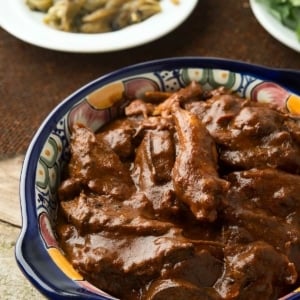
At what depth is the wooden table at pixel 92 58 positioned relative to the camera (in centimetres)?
270

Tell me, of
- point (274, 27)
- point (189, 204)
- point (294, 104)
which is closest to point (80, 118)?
point (189, 204)

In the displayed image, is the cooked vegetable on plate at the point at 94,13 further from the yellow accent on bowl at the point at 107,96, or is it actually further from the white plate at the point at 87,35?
the yellow accent on bowl at the point at 107,96

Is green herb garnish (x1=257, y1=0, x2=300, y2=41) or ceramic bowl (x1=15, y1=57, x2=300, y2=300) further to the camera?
green herb garnish (x1=257, y1=0, x2=300, y2=41)

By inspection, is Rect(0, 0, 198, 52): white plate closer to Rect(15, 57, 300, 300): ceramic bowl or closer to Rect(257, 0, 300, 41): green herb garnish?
Rect(257, 0, 300, 41): green herb garnish

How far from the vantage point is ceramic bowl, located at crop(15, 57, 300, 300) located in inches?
66.5

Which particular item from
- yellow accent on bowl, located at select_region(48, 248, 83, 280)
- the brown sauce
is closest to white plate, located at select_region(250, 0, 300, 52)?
A: the brown sauce

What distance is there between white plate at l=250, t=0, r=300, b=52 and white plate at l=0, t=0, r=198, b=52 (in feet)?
1.03

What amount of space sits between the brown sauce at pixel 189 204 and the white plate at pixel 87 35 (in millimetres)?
874

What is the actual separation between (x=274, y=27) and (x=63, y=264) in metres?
1.73

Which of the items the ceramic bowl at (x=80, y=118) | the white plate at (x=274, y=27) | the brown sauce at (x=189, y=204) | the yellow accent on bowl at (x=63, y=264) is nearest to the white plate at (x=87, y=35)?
the white plate at (x=274, y=27)

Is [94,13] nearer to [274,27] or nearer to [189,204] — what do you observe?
[274,27]

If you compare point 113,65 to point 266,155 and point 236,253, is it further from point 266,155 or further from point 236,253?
point 236,253

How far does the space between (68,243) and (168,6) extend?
1662mm

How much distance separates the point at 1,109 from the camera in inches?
107
